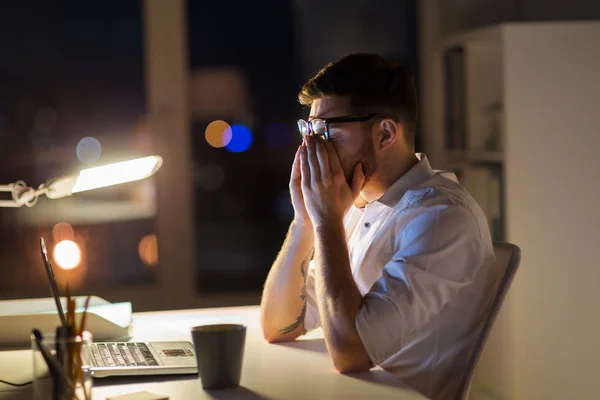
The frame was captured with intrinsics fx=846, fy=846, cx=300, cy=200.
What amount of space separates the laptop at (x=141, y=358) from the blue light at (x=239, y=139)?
9.63 feet

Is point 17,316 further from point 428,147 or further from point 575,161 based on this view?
point 428,147

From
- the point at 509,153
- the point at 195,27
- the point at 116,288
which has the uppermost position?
the point at 195,27

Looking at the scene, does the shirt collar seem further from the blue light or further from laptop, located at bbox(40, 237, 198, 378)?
the blue light

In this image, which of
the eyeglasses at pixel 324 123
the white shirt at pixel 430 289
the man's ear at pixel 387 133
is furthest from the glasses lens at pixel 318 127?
the white shirt at pixel 430 289

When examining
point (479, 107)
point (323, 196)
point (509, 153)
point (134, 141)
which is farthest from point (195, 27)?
point (323, 196)

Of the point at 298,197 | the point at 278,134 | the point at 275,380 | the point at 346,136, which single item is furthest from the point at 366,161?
the point at 278,134

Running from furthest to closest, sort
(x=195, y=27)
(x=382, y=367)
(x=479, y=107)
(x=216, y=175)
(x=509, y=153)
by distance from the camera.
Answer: (x=216, y=175) → (x=195, y=27) → (x=479, y=107) → (x=509, y=153) → (x=382, y=367)

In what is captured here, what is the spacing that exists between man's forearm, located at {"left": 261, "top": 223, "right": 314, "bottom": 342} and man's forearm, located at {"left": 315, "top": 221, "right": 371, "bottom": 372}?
22cm

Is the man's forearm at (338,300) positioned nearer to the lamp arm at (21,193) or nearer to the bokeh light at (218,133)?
the lamp arm at (21,193)

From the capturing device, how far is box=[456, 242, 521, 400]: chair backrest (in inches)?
65.8

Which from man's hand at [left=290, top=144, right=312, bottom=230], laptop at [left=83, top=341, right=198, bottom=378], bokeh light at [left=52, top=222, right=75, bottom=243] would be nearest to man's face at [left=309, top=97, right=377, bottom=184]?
man's hand at [left=290, top=144, right=312, bottom=230]

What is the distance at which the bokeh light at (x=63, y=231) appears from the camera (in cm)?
429

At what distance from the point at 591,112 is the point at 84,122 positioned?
2358 mm

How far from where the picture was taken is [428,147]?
427 centimetres
